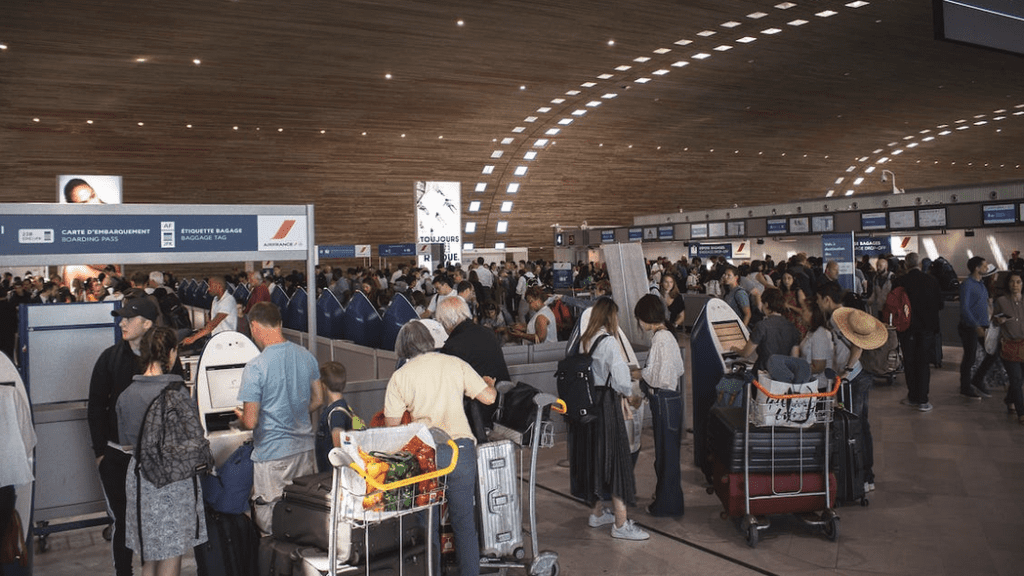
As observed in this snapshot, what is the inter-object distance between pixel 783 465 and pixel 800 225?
17797mm

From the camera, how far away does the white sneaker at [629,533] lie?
5.36 m

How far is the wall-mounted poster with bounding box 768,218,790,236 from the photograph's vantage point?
22281 millimetres

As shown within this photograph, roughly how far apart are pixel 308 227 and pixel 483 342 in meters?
2.12

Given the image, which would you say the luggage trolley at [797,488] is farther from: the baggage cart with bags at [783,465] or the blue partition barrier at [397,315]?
the blue partition barrier at [397,315]

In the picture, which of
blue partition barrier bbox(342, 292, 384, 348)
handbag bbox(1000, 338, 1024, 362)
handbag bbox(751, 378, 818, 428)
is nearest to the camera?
handbag bbox(751, 378, 818, 428)

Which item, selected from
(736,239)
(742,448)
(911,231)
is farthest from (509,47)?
(742,448)

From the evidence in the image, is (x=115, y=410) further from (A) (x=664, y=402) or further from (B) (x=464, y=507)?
(A) (x=664, y=402)

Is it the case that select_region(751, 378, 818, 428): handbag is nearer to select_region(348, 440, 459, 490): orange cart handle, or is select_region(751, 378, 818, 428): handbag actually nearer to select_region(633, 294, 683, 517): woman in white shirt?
select_region(633, 294, 683, 517): woman in white shirt

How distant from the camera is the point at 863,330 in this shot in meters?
6.21

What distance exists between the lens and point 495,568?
14.9 feet

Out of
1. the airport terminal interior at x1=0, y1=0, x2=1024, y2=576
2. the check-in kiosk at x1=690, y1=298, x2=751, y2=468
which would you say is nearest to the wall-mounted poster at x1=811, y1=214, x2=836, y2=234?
the airport terminal interior at x1=0, y1=0, x2=1024, y2=576

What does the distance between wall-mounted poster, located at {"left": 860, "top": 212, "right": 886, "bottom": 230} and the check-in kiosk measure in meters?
13.5

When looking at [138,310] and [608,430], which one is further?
[608,430]

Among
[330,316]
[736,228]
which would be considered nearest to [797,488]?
[330,316]
